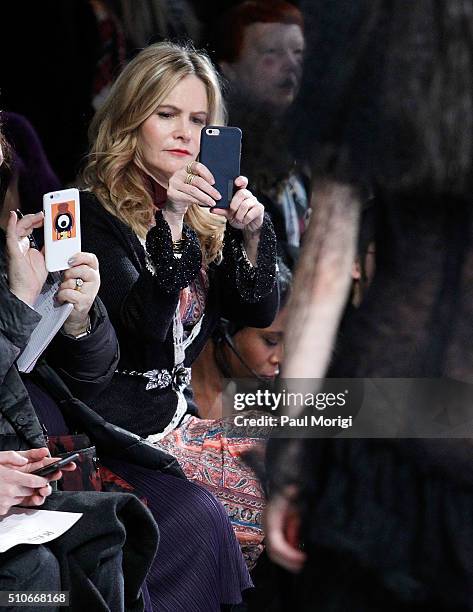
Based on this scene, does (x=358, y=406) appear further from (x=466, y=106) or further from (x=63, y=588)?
(x=63, y=588)

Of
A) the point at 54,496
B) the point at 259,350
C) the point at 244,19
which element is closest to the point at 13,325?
the point at 54,496

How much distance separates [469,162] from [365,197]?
307mm

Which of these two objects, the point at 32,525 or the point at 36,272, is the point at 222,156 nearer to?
the point at 36,272

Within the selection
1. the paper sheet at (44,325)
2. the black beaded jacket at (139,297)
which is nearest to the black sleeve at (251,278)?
the black beaded jacket at (139,297)

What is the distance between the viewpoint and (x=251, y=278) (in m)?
2.62

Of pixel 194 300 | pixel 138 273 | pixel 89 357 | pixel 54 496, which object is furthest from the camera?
pixel 194 300

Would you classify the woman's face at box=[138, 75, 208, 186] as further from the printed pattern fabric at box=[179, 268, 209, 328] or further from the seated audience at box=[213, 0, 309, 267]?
the printed pattern fabric at box=[179, 268, 209, 328]

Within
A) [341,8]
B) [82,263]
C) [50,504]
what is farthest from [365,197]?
[50,504]

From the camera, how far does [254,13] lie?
2793mm

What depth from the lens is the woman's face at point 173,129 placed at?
2662 millimetres

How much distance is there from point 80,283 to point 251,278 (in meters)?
0.49

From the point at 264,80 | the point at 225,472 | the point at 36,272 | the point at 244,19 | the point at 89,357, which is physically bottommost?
the point at 225,472

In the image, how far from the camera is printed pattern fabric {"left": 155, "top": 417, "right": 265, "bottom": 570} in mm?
2635

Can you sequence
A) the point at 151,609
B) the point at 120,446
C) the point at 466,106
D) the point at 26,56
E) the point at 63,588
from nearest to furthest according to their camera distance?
the point at 63,588
the point at 151,609
the point at 120,446
the point at 26,56
the point at 466,106
